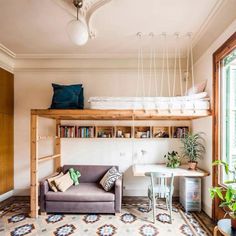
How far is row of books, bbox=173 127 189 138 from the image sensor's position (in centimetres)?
455

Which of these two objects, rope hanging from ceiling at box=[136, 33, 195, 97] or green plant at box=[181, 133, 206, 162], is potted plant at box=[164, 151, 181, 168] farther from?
rope hanging from ceiling at box=[136, 33, 195, 97]

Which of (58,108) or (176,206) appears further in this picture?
(176,206)

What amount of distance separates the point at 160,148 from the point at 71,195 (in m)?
1.99

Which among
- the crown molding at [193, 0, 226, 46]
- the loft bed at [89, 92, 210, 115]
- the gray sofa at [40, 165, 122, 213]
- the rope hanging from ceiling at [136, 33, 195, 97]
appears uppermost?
the crown molding at [193, 0, 226, 46]

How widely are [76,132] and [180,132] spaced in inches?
81.8

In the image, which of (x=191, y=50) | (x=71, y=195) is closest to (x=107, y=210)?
(x=71, y=195)

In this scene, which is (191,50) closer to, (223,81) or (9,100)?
(223,81)

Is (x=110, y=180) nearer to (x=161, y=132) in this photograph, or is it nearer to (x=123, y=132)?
(x=123, y=132)

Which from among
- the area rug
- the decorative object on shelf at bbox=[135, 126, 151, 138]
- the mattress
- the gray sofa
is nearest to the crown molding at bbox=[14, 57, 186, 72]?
the decorative object on shelf at bbox=[135, 126, 151, 138]

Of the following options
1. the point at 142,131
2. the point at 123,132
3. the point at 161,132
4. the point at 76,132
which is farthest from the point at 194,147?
the point at 76,132

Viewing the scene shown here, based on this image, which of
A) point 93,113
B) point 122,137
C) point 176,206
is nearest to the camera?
point 93,113

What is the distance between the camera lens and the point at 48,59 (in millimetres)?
4746

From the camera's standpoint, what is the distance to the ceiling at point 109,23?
2805 mm

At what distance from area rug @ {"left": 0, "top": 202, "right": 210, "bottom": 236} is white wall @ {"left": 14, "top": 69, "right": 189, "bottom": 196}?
38.0 inches
